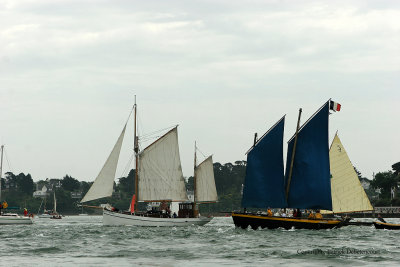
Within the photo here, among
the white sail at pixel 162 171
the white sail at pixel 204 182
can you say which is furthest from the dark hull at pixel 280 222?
the white sail at pixel 204 182

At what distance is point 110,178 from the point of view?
344ft

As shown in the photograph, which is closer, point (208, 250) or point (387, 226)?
point (208, 250)

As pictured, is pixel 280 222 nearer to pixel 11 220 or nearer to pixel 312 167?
pixel 312 167

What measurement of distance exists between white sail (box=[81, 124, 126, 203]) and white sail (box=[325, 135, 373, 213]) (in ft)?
96.0

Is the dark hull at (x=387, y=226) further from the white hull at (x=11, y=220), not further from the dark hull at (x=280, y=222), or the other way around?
the white hull at (x=11, y=220)

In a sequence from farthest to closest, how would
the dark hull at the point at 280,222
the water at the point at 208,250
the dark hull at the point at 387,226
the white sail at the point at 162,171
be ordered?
the white sail at the point at 162,171
the dark hull at the point at 387,226
the dark hull at the point at 280,222
the water at the point at 208,250

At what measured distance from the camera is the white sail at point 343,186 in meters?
100

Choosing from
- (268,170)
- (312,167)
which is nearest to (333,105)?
(312,167)

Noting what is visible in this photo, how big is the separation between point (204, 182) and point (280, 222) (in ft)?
122

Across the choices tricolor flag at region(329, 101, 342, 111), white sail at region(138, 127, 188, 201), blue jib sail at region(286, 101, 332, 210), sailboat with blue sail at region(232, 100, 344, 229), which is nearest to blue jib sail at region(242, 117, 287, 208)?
sailboat with blue sail at region(232, 100, 344, 229)

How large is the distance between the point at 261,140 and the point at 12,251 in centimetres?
3584

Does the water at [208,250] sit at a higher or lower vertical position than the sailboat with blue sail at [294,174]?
lower

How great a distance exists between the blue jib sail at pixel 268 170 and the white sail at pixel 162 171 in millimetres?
22643

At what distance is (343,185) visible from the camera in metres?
100
